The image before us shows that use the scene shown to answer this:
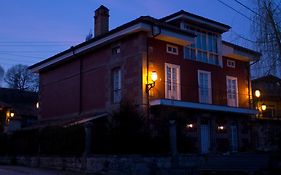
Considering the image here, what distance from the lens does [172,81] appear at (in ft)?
85.9

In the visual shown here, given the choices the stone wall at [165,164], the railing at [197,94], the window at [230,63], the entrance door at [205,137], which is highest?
the window at [230,63]

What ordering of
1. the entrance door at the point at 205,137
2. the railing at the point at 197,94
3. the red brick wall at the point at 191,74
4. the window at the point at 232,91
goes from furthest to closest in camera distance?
the window at the point at 232,91, the entrance door at the point at 205,137, the red brick wall at the point at 191,74, the railing at the point at 197,94

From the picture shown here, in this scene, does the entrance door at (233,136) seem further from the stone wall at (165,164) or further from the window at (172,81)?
the stone wall at (165,164)

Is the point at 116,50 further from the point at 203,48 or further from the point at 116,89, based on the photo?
the point at 203,48

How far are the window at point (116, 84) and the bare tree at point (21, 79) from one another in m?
45.0

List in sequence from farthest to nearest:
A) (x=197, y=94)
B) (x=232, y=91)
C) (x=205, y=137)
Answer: (x=232, y=91), (x=205, y=137), (x=197, y=94)

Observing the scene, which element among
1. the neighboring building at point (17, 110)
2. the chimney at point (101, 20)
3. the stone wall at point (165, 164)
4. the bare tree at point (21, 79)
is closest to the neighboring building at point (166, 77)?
the chimney at point (101, 20)

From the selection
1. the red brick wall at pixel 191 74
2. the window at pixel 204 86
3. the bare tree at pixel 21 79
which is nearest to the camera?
the red brick wall at pixel 191 74

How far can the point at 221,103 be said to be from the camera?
94.1 feet

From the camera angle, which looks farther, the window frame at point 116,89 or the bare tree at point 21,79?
the bare tree at point 21,79

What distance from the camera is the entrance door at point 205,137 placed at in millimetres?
27369

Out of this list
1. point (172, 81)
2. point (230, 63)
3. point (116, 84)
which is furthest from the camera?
point (230, 63)

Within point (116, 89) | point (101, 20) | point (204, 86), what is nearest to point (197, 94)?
point (204, 86)

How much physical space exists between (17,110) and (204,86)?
28.0 m
